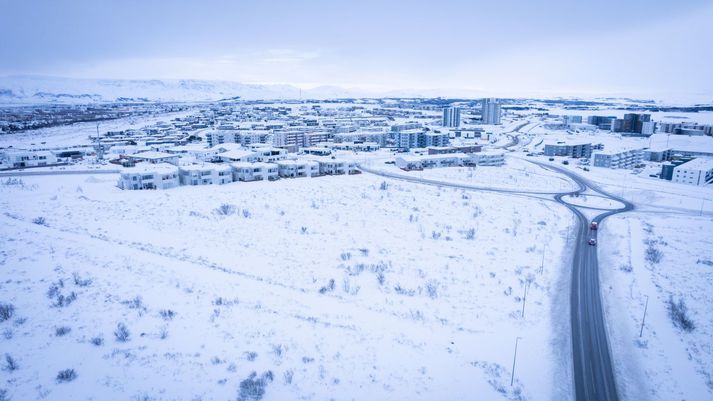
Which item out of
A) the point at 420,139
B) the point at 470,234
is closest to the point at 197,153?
the point at 420,139

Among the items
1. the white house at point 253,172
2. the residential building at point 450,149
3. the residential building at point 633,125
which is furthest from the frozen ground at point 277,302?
the residential building at point 633,125

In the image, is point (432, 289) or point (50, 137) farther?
point (50, 137)

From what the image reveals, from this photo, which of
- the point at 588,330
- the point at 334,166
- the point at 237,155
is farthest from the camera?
the point at 237,155

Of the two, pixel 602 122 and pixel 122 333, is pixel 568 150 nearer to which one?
pixel 602 122

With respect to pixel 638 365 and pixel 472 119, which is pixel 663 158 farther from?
pixel 472 119

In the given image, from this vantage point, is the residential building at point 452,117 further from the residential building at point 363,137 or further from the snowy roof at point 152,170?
the snowy roof at point 152,170

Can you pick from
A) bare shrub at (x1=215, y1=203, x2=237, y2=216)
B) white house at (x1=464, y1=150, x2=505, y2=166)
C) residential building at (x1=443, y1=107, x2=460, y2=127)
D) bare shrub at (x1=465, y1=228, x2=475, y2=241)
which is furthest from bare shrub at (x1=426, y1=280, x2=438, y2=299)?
residential building at (x1=443, y1=107, x2=460, y2=127)

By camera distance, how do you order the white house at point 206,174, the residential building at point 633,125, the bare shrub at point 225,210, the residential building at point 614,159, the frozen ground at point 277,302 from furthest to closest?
the residential building at point 633,125 < the residential building at point 614,159 < the white house at point 206,174 < the bare shrub at point 225,210 < the frozen ground at point 277,302
